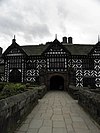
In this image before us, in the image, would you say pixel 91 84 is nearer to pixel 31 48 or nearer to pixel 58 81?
pixel 58 81

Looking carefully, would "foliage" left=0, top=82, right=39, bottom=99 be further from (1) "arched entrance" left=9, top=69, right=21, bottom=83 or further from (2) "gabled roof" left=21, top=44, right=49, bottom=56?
(2) "gabled roof" left=21, top=44, right=49, bottom=56

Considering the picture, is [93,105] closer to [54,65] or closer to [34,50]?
[54,65]

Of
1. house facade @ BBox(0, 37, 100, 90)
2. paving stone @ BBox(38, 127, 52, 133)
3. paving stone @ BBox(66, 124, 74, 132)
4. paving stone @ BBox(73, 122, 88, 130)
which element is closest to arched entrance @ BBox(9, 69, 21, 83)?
house facade @ BBox(0, 37, 100, 90)

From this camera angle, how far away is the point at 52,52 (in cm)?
3011

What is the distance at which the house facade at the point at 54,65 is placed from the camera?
29453 mm

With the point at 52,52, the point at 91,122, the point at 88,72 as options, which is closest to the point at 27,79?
the point at 52,52

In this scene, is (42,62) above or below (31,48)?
below

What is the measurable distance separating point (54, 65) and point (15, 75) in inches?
259

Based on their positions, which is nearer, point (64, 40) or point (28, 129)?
point (28, 129)

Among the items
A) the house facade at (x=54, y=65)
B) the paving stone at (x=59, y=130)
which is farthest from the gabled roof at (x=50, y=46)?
the paving stone at (x=59, y=130)

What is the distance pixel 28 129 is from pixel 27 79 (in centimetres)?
2416

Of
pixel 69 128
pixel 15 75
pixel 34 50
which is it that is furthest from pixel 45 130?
pixel 34 50

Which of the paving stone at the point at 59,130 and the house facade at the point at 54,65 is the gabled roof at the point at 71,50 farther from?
the paving stone at the point at 59,130

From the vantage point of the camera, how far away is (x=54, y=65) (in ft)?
97.9
